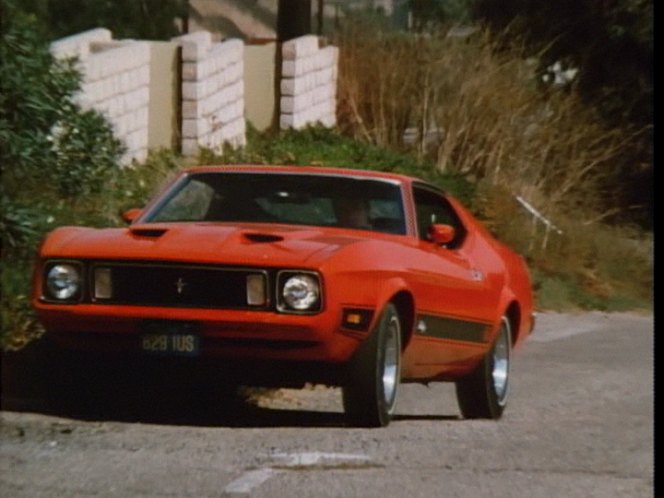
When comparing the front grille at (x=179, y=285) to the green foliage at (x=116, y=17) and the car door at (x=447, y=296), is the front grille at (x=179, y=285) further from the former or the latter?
the green foliage at (x=116, y=17)

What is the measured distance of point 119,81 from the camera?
76.2ft

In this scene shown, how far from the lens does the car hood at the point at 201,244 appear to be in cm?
1071

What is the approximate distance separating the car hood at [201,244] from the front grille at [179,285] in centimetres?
5

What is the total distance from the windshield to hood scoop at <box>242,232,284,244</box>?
90 centimetres

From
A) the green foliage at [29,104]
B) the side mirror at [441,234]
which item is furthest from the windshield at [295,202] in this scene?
the green foliage at [29,104]

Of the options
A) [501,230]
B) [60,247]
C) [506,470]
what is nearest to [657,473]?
[506,470]

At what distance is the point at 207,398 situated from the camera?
41.0 feet

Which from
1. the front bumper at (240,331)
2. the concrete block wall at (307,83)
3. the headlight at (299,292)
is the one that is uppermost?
the concrete block wall at (307,83)

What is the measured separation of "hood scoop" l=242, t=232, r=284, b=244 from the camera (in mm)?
10977

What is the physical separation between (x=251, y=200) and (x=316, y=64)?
18427 mm

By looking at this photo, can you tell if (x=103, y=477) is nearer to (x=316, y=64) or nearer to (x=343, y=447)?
(x=343, y=447)

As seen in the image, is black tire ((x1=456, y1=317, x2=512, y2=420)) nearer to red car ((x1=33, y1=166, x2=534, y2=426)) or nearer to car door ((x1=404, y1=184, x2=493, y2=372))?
car door ((x1=404, y1=184, x2=493, y2=372))

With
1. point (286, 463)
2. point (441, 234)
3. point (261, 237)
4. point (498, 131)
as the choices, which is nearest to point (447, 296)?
point (441, 234)

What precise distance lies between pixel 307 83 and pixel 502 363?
1690 centimetres
